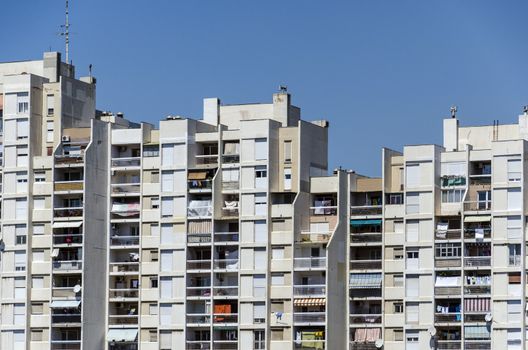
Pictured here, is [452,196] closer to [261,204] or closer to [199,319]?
[261,204]

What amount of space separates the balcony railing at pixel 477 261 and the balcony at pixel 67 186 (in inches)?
1133

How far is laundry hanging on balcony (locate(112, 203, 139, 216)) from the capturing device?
137875mm

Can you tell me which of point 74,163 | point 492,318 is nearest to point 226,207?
point 74,163

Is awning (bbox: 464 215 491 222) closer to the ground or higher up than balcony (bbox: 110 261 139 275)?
higher up

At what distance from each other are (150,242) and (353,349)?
16912mm

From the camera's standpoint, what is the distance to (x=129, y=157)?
138750mm

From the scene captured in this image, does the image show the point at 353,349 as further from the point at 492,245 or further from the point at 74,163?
the point at 74,163

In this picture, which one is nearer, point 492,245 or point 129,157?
point 492,245

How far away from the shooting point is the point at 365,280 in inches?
5231

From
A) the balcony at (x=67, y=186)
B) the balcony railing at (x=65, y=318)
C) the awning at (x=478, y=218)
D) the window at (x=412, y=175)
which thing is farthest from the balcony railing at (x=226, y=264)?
the awning at (x=478, y=218)

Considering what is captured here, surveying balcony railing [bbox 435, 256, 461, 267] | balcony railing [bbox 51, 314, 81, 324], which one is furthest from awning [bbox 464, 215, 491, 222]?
balcony railing [bbox 51, 314, 81, 324]

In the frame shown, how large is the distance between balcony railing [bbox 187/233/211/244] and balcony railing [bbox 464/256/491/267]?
61.7ft

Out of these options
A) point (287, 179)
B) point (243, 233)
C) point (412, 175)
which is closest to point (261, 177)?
point (287, 179)

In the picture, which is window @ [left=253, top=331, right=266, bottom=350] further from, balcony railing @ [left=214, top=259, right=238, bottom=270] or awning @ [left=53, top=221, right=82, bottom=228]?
awning @ [left=53, top=221, right=82, bottom=228]
